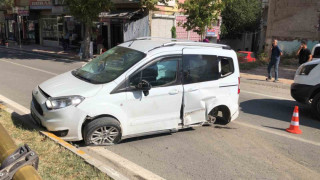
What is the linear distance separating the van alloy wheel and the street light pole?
228 centimetres

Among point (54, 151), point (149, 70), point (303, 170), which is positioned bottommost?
point (303, 170)

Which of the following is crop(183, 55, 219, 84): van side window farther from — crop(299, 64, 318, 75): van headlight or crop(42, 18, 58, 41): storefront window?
crop(42, 18, 58, 41): storefront window

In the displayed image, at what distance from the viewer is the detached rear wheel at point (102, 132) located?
486 centimetres

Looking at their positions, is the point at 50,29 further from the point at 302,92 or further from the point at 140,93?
the point at 140,93

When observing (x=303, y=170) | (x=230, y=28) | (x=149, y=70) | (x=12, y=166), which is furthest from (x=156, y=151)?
(x=230, y=28)

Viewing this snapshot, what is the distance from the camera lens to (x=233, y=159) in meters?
4.96

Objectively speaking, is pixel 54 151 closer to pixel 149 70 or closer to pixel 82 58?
pixel 149 70

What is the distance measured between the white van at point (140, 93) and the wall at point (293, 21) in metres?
14.2

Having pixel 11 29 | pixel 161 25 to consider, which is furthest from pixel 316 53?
pixel 11 29

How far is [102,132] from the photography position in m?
5.02

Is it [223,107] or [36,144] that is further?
[223,107]

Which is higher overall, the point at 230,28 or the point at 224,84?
the point at 230,28

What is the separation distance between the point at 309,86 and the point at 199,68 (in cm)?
359

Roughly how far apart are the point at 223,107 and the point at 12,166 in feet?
15.7
